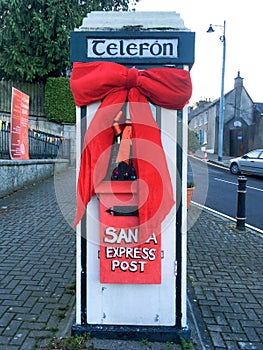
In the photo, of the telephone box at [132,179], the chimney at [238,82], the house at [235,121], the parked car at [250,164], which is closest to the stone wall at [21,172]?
the telephone box at [132,179]

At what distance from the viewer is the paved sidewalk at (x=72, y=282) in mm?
2947

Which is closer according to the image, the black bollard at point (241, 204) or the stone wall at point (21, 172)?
the black bollard at point (241, 204)

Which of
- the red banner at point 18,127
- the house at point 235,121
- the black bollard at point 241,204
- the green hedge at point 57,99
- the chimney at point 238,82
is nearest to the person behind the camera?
the black bollard at point 241,204

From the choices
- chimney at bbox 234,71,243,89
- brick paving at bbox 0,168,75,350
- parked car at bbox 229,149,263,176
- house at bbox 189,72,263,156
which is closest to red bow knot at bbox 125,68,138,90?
brick paving at bbox 0,168,75,350

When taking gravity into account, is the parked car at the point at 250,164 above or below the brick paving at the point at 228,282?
above

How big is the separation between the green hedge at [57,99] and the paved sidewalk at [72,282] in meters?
12.2

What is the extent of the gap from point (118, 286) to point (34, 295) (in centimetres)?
141

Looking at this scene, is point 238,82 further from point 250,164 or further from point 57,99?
point 57,99

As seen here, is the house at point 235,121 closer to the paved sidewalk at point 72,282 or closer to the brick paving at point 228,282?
the paved sidewalk at point 72,282

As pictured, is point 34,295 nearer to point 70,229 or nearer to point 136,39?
point 70,229

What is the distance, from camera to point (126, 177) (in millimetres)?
2744

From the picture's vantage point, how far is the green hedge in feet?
59.8

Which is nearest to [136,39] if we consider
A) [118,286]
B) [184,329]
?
[118,286]

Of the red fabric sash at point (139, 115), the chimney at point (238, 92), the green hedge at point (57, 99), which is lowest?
the red fabric sash at point (139, 115)
